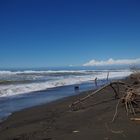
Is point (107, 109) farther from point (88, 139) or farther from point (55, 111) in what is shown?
point (88, 139)

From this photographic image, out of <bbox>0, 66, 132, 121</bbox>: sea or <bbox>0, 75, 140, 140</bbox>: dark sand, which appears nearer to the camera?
<bbox>0, 75, 140, 140</bbox>: dark sand

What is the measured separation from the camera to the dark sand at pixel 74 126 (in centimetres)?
571

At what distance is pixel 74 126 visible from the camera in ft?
21.7

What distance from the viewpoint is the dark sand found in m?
5.71

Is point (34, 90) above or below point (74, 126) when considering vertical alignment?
above

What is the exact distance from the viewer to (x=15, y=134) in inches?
253

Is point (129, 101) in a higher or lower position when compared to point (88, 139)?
higher

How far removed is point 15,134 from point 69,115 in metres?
2.00

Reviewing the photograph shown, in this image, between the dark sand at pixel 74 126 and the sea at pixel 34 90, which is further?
the sea at pixel 34 90

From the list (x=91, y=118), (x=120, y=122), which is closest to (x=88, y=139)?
(x=120, y=122)

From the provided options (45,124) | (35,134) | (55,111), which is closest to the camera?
(35,134)

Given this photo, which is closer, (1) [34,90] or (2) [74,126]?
(2) [74,126]

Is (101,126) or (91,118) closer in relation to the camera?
(101,126)

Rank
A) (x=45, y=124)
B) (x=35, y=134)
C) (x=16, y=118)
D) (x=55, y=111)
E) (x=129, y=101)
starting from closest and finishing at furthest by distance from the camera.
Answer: (x=35, y=134) < (x=45, y=124) < (x=129, y=101) < (x=16, y=118) < (x=55, y=111)
